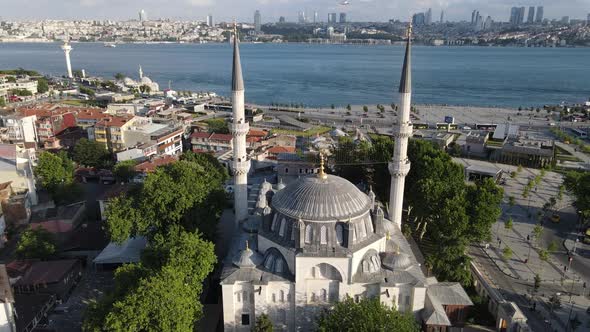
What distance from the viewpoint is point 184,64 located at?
188 meters

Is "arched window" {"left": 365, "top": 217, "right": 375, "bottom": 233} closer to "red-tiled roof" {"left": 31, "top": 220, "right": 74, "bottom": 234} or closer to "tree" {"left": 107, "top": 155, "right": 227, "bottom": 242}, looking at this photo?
"tree" {"left": 107, "top": 155, "right": 227, "bottom": 242}

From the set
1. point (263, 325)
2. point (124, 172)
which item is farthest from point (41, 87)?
point (263, 325)

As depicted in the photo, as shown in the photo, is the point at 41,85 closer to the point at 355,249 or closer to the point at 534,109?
the point at 355,249

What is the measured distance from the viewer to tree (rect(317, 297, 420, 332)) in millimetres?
16484

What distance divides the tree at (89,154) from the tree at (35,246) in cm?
2091

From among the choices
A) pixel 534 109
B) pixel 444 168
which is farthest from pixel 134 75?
pixel 444 168

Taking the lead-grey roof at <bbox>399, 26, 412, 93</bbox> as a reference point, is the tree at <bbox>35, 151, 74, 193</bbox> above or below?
below

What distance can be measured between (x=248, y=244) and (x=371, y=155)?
17.9 m

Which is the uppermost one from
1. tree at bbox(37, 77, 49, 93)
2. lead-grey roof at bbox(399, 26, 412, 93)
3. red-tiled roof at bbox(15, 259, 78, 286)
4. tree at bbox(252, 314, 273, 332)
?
lead-grey roof at bbox(399, 26, 412, 93)

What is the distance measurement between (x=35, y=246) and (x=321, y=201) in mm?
18707

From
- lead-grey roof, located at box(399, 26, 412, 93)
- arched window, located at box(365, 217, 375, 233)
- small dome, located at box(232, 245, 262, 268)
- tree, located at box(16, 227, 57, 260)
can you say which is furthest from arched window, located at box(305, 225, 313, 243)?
tree, located at box(16, 227, 57, 260)

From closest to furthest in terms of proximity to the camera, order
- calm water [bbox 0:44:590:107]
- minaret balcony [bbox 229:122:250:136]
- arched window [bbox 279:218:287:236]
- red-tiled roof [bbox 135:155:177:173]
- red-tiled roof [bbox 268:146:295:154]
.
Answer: arched window [bbox 279:218:287:236]
minaret balcony [bbox 229:122:250:136]
red-tiled roof [bbox 135:155:177:173]
red-tiled roof [bbox 268:146:295:154]
calm water [bbox 0:44:590:107]

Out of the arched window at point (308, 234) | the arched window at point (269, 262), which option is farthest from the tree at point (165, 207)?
the arched window at point (308, 234)

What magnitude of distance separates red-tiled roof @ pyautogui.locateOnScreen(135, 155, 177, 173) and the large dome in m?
21.7
